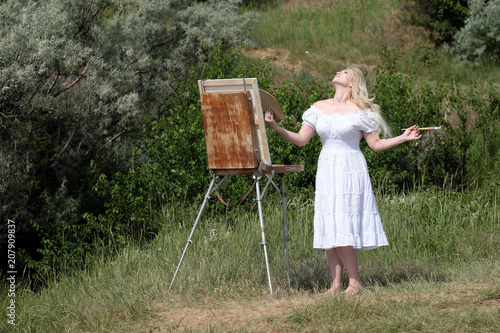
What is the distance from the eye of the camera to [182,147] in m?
8.86

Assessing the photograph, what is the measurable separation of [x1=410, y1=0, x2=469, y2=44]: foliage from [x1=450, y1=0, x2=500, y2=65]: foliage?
54cm

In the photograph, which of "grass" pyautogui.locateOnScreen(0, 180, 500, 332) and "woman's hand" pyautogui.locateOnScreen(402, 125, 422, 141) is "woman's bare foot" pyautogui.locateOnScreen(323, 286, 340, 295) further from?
"woman's hand" pyautogui.locateOnScreen(402, 125, 422, 141)

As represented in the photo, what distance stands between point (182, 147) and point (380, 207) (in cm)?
302

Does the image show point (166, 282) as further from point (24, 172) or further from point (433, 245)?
point (24, 172)

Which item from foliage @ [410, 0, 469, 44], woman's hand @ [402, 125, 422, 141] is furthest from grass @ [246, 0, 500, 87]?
woman's hand @ [402, 125, 422, 141]

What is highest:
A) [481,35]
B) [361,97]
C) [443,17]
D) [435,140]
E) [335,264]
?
[443,17]

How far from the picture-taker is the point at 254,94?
4.60 metres

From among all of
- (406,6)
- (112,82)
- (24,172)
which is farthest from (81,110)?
(406,6)

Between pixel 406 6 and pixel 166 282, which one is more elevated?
pixel 406 6

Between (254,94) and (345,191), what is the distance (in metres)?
1.03

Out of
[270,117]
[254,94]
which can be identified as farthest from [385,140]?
[254,94]

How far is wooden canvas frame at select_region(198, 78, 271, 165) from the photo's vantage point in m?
4.59

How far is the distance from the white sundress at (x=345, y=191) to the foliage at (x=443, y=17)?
13696 mm

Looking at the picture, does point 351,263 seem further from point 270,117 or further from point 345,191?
point 270,117
